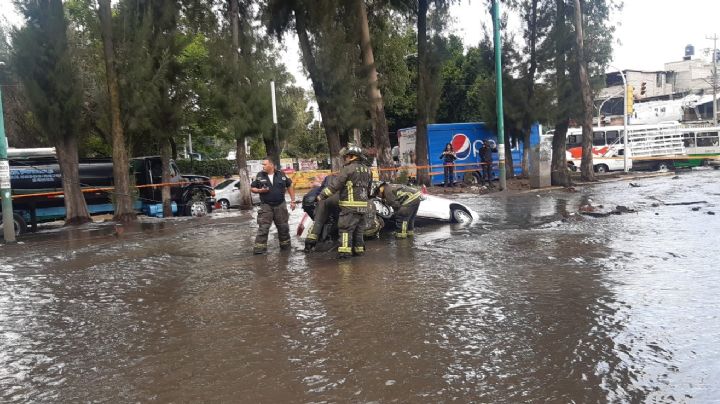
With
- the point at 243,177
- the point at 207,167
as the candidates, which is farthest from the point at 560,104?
the point at 207,167

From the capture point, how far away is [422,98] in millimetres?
24172

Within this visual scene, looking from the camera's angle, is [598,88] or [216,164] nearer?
[598,88]

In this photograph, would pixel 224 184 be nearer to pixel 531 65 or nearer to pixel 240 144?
pixel 240 144

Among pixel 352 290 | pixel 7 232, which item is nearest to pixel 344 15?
pixel 7 232

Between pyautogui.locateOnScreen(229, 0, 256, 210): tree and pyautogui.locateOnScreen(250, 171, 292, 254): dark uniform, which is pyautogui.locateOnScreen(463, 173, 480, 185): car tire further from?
pyautogui.locateOnScreen(250, 171, 292, 254): dark uniform

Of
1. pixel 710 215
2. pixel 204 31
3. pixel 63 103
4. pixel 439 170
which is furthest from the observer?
pixel 439 170

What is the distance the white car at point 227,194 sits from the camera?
2245cm

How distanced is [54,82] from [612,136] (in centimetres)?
2856

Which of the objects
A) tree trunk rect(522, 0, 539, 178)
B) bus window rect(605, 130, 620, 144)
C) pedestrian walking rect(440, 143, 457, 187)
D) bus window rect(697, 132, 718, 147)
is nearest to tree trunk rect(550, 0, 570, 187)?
tree trunk rect(522, 0, 539, 178)

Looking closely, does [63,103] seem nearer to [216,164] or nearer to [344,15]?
[344,15]

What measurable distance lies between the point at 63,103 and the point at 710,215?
1613 cm

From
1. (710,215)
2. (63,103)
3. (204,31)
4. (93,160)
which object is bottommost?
(710,215)

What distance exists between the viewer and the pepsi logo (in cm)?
2562

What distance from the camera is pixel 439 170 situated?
25.0 meters
